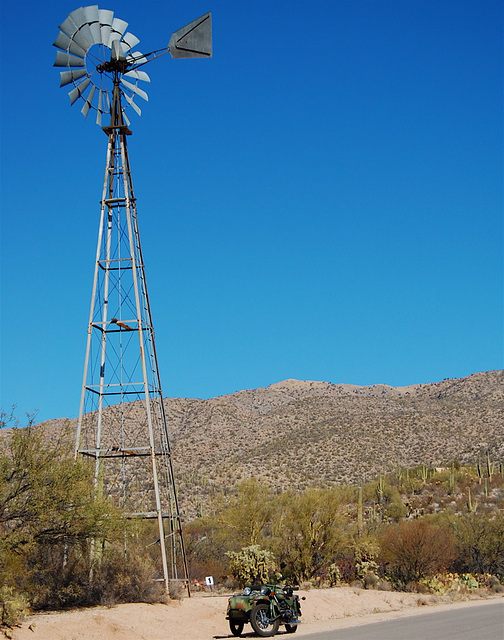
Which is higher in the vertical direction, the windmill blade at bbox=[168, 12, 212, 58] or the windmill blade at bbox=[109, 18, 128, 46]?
the windmill blade at bbox=[109, 18, 128, 46]

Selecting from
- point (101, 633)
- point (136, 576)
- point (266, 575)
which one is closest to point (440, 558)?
point (266, 575)

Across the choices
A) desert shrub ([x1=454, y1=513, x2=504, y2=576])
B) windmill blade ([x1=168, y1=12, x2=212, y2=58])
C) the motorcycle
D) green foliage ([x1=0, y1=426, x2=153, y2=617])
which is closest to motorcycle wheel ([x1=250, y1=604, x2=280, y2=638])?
the motorcycle

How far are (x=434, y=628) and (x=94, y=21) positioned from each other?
1921 centimetres

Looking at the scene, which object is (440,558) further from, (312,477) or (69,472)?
(312,477)

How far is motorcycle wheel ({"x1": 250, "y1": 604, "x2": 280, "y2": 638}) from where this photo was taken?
62.5 ft

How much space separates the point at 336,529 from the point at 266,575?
19.6 ft

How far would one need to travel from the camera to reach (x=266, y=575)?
28781mm

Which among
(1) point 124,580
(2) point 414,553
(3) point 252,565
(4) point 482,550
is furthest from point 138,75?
(4) point 482,550

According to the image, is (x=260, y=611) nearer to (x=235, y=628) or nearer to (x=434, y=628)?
(x=235, y=628)

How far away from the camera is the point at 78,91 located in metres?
23.3

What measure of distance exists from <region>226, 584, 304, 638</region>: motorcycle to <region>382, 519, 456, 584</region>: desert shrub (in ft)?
50.8

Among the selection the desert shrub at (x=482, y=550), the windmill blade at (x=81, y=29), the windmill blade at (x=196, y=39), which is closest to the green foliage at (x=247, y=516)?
the desert shrub at (x=482, y=550)

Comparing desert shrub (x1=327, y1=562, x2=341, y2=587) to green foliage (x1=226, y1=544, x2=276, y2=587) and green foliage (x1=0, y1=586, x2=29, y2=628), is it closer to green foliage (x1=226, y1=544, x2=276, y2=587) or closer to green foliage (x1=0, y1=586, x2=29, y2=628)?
green foliage (x1=226, y1=544, x2=276, y2=587)

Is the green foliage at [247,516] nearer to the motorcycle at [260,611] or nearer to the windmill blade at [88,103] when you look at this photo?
the motorcycle at [260,611]
